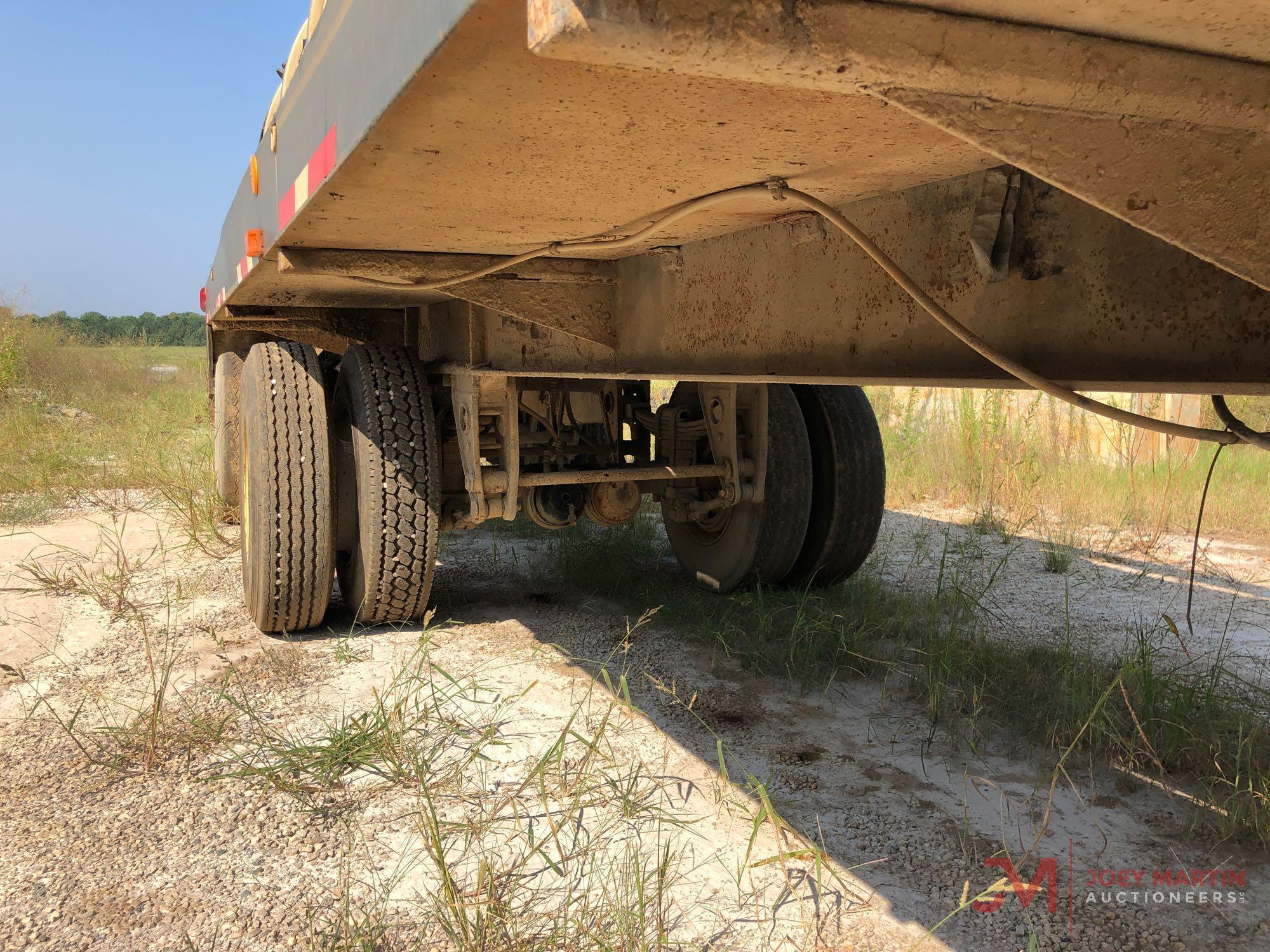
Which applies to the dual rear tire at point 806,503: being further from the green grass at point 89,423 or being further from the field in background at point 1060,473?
the green grass at point 89,423

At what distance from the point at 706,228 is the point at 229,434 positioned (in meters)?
3.75

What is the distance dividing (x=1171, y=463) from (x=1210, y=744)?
4409mm

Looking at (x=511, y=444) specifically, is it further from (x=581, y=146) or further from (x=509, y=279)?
(x=581, y=146)

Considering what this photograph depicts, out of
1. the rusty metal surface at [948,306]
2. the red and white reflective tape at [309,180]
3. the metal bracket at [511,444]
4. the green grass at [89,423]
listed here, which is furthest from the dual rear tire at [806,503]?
the green grass at [89,423]

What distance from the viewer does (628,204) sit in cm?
171

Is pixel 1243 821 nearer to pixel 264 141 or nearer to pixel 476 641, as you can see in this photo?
pixel 476 641

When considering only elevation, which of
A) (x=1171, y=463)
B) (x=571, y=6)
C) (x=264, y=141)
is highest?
(x=264, y=141)

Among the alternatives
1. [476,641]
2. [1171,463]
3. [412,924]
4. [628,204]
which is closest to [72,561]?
[476,641]

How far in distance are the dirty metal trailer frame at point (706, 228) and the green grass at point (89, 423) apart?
290 centimetres

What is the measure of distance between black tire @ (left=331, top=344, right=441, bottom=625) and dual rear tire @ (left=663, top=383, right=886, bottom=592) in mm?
1174

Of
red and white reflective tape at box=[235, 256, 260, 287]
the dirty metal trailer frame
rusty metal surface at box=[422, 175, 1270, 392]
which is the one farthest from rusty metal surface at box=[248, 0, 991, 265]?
red and white reflective tape at box=[235, 256, 260, 287]

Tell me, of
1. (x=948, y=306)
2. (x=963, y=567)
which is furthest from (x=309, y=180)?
(x=963, y=567)

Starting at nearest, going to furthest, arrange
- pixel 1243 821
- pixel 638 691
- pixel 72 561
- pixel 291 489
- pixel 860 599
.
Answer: pixel 1243 821 < pixel 638 691 < pixel 291 489 < pixel 860 599 < pixel 72 561

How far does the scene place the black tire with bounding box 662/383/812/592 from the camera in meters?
3.71
